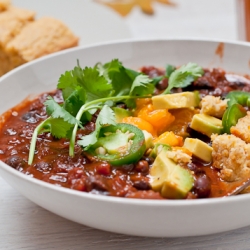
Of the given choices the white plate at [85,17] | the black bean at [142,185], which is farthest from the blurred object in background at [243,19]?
the black bean at [142,185]

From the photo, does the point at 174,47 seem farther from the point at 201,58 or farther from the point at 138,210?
the point at 138,210

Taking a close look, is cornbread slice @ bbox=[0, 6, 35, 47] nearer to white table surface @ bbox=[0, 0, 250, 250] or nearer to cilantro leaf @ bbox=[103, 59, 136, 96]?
cilantro leaf @ bbox=[103, 59, 136, 96]

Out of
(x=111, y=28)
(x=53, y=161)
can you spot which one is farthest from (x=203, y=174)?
(x=111, y=28)

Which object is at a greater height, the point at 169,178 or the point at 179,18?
the point at 169,178

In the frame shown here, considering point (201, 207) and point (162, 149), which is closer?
point (201, 207)

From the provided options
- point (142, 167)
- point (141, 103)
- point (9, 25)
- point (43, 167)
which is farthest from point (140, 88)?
point (9, 25)

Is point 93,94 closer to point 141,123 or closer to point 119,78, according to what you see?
point 119,78

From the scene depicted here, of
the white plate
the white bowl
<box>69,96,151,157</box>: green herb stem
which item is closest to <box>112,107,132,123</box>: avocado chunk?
<box>69,96,151,157</box>: green herb stem
